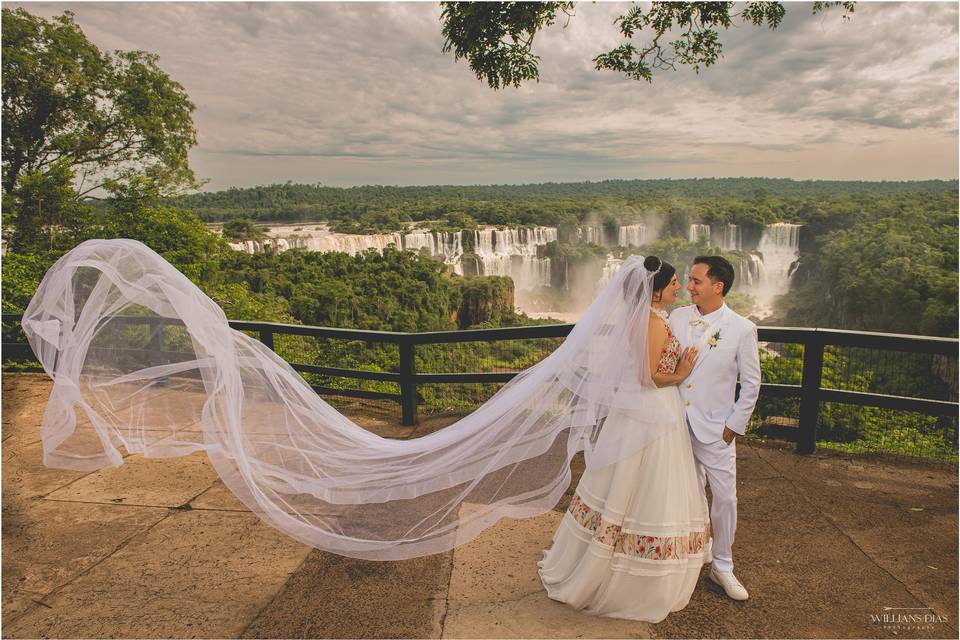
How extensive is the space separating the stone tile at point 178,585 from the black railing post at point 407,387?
6.53ft

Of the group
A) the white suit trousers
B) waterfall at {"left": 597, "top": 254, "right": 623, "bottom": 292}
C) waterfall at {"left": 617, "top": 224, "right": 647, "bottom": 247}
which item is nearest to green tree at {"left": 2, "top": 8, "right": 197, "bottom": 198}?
the white suit trousers

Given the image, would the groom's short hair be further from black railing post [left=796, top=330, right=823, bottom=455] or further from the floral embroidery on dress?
black railing post [left=796, top=330, right=823, bottom=455]

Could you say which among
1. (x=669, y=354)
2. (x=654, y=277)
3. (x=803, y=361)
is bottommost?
(x=803, y=361)

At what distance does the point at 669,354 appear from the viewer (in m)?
2.93

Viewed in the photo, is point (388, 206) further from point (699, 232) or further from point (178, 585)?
point (178, 585)

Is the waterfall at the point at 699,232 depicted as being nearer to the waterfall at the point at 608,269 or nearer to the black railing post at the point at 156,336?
the waterfall at the point at 608,269

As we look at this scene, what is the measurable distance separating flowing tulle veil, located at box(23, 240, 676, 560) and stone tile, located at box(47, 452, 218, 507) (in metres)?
0.77

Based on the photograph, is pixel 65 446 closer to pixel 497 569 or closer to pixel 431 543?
pixel 431 543

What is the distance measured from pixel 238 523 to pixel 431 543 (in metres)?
1.52

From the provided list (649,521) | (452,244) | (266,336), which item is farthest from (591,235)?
(649,521)

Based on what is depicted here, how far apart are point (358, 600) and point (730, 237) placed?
268ft

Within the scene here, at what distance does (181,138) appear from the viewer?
24.4m

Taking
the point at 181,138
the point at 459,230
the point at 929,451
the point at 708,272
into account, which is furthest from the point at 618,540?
the point at 459,230

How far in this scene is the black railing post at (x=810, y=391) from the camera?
15.3 feet
